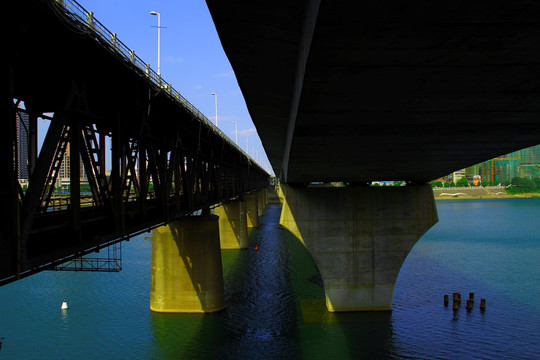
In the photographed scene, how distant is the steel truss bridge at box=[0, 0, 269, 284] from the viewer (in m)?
9.01

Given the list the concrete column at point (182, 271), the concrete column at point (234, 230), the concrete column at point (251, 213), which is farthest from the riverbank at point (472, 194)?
the concrete column at point (182, 271)

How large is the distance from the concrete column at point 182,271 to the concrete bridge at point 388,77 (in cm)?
1093

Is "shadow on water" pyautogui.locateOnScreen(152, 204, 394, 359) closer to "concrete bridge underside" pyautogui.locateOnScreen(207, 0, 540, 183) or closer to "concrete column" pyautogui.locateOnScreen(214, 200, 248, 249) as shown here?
"concrete bridge underside" pyautogui.locateOnScreen(207, 0, 540, 183)

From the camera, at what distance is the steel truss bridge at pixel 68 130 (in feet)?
29.6

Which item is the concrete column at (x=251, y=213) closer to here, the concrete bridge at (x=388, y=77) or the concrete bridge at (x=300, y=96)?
the concrete bridge at (x=300, y=96)

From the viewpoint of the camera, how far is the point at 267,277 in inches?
1555

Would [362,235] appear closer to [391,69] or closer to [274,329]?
[274,329]

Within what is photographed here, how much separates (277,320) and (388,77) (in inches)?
856

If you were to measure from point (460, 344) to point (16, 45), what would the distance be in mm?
23620

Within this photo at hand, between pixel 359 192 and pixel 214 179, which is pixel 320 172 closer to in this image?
pixel 359 192

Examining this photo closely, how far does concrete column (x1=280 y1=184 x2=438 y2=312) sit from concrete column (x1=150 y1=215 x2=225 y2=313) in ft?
21.1

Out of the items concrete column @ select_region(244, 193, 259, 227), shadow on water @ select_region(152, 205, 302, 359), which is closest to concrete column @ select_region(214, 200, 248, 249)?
shadow on water @ select_region(152, 205, 302, 359)

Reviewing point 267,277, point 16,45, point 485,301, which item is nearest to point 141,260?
point 267,277

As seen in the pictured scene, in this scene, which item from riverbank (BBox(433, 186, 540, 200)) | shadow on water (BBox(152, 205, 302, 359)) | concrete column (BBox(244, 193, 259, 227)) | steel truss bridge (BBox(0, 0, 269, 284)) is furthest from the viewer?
riverbank (BBox(433, 186, 540, 200))
